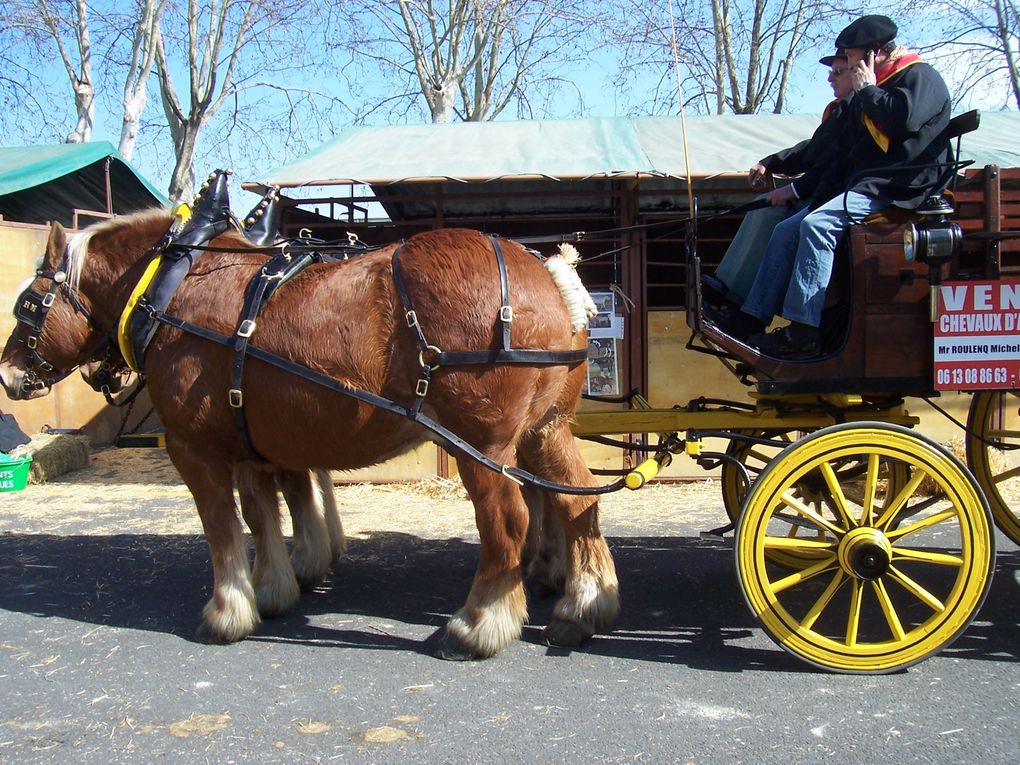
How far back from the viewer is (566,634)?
3.36 metres

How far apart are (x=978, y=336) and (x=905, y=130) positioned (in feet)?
2.76

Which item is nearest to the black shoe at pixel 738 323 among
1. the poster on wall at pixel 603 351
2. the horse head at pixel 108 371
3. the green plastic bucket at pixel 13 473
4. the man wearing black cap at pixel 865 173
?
the man wearing black cap at pixel 865 173

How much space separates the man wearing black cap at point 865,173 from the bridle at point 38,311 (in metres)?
3.06

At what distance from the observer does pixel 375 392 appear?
125 inches

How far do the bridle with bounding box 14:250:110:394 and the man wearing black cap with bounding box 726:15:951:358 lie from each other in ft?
10.0

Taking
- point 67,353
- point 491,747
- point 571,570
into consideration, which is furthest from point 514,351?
point 67,353

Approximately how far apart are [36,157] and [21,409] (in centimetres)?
352

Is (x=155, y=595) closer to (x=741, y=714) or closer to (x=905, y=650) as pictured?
(x=741, y=714)

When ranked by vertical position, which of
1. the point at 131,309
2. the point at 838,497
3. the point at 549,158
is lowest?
the point at 838,497

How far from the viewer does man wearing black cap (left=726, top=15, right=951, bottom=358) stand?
9.91 ft

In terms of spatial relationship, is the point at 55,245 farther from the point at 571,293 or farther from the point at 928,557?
the point at 928,557

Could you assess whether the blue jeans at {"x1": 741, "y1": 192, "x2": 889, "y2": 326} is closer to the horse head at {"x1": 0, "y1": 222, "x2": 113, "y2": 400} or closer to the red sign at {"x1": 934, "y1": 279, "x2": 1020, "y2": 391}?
the red sign at {"x1": 934, "y1": 279, "x2": 1020, "y2": 391}

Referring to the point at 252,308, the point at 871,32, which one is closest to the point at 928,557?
the point at 871,32

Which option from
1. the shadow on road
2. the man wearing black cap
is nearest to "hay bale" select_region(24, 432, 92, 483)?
the shadow on road
